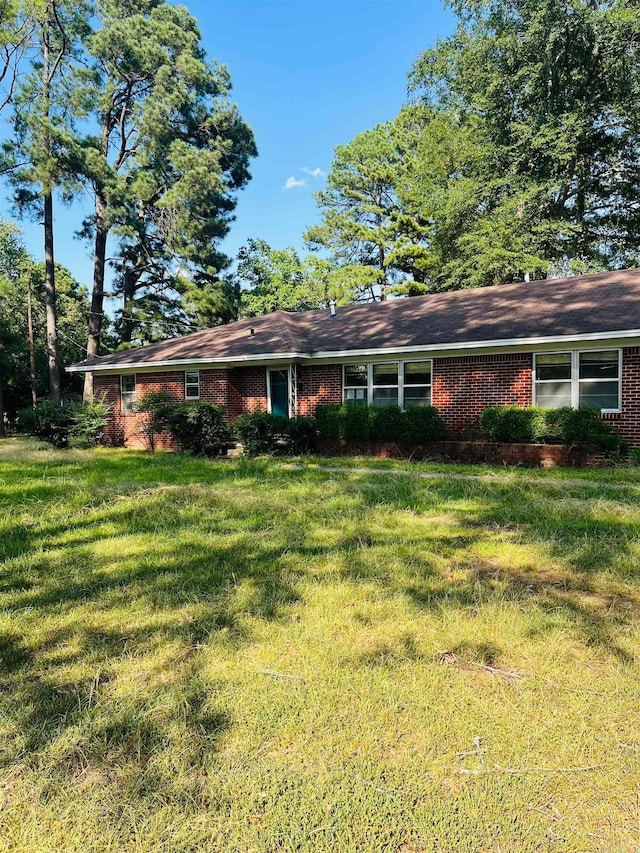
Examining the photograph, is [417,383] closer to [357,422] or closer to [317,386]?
[357,422]

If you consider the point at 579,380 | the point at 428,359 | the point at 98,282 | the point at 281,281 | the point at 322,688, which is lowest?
the point at 322,688

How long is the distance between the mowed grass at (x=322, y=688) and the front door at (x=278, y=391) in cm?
916

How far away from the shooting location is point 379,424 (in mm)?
11289

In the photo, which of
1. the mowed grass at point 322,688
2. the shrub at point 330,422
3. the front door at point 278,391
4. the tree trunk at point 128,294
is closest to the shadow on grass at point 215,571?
the mowed grass at point 322,688

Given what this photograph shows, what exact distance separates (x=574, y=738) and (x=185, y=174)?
2516 centimetres

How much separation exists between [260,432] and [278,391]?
9.84ft

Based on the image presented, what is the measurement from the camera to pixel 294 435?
38.5 ft

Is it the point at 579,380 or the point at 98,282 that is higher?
the point at 98,282

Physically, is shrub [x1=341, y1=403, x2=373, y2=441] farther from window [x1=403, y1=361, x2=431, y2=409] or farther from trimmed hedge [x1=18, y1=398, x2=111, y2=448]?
trimmed hedge [x1=18, y1=398, x2=111, y2=448]

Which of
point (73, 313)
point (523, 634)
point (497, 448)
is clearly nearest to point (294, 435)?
→ point (497, 448)

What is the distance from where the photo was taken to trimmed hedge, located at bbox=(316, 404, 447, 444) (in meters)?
10.9

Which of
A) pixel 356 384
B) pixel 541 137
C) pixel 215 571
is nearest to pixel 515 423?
pixel 356 384

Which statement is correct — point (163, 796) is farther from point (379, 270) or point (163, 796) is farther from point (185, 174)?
point (379, 270)

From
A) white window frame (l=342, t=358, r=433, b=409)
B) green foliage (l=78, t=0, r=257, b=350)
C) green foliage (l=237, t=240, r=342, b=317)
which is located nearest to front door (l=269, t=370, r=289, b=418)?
white window frame (l=342, t=358, r=433, b=409)
